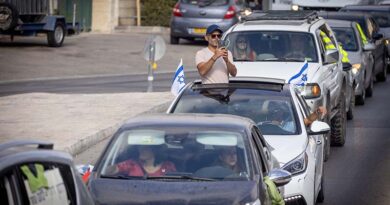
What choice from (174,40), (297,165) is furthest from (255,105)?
(174,40)

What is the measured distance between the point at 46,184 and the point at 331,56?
11.0m

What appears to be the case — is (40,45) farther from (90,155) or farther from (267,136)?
(267,136)

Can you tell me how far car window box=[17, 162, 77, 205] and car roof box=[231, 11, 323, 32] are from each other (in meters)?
10.7

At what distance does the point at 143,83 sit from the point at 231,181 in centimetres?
1745

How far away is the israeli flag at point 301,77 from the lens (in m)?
15.5

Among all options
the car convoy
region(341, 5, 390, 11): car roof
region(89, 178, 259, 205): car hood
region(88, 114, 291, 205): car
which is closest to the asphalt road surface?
the car convoy

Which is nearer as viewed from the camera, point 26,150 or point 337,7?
point 26,150

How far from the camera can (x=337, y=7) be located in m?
36.5

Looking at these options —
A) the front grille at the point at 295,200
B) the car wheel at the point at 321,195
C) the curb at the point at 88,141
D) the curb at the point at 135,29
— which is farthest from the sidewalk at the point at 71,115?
the curb at the point at 135,29

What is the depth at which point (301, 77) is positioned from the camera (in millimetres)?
15617

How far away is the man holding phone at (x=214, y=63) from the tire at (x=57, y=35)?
18.8 m

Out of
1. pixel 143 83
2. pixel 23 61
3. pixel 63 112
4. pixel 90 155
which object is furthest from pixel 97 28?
pixel 90 155

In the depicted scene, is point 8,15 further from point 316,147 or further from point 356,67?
point 316,147

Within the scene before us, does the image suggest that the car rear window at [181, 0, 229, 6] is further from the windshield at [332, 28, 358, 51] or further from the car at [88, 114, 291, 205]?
the car at [88, 114, 291, 205]
